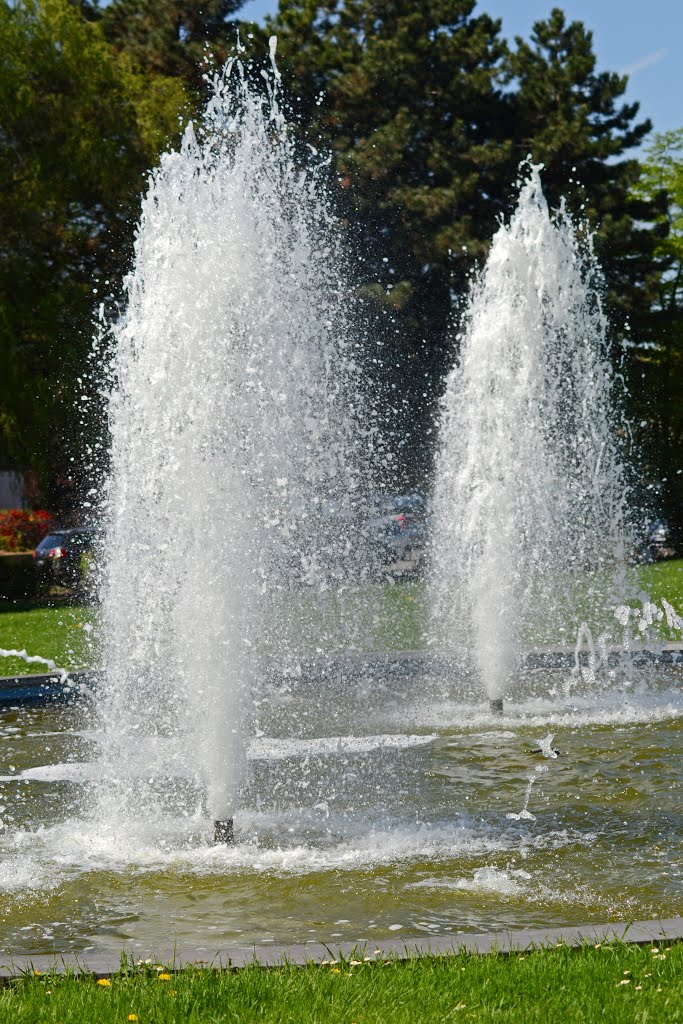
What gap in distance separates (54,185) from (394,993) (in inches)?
1082

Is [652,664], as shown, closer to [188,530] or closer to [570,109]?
[188,530]

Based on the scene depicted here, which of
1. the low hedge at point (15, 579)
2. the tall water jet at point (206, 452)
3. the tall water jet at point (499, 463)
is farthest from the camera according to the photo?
the low hedge at point (15, 579)

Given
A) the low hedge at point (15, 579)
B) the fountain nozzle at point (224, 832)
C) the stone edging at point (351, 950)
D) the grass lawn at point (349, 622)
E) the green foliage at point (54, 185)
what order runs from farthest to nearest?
the green foliage at point (54, 185)
the low hedge at point (15, 579)
the grass lawn at point (349, 622)
the fountain nozzle at point (224, 832)
the stone edging at point (351, 950)

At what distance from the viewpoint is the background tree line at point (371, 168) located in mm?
29594

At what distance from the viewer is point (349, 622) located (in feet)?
59.8

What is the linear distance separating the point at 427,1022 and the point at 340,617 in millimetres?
14815

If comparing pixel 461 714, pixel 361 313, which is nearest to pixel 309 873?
pixel 461 714

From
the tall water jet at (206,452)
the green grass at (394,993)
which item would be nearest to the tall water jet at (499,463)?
the tall water jet at (206,452)

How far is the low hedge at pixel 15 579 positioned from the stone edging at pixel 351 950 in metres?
21.3

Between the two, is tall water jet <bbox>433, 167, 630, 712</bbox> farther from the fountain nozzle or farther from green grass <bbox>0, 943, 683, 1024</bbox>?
green grass <bbox>0, 943, 683, 1024</bbox>

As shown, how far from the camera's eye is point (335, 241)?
1375 inches

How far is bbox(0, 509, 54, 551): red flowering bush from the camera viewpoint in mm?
29078

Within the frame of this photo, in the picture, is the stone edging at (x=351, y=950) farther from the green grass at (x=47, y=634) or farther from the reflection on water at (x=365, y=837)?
the green grass at (x=47, y=634)

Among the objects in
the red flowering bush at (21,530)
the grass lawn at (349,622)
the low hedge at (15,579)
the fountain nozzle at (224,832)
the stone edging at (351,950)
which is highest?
the red flowering bush at (21,530)
